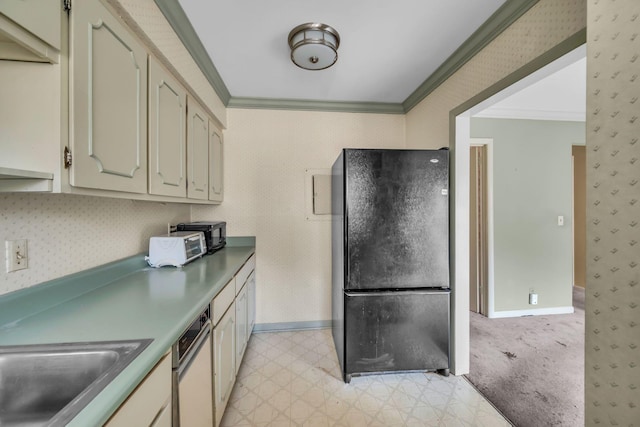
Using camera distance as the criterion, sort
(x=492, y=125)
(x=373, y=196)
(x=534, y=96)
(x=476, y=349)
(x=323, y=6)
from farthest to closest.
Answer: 1. (x=492, y=125)
2. (x=534, y=96)
3. (x=476, y=349)
4. (x=373, y=196)
5. (x=323, y=6)

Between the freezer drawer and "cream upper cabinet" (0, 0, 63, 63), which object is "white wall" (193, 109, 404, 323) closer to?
the freezer drawer

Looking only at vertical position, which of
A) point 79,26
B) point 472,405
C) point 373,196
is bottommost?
point 472,405

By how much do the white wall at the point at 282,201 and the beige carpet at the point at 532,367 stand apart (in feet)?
4.86

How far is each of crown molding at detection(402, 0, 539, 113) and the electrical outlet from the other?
2535mm

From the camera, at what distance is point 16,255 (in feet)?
3.11

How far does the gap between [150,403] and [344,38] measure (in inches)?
80.3

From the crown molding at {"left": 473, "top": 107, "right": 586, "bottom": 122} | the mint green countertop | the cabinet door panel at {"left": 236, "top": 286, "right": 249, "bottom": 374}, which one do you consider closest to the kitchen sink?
the mint green countertop

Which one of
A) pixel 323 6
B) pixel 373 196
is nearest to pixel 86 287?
pixel 373 196

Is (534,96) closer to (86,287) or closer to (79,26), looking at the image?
(79,26)

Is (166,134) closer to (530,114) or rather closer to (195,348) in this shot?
(195,348)

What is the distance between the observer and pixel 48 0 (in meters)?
0.74

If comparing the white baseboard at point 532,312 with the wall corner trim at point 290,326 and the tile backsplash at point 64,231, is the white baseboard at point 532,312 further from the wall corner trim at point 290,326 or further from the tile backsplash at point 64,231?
the tile backsplash at point 64,231

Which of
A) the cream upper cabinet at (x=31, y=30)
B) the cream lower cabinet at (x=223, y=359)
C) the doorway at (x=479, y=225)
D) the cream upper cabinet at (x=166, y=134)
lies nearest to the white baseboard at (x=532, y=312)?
the doorway at (x=479, y=225)

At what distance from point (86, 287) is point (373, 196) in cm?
169
